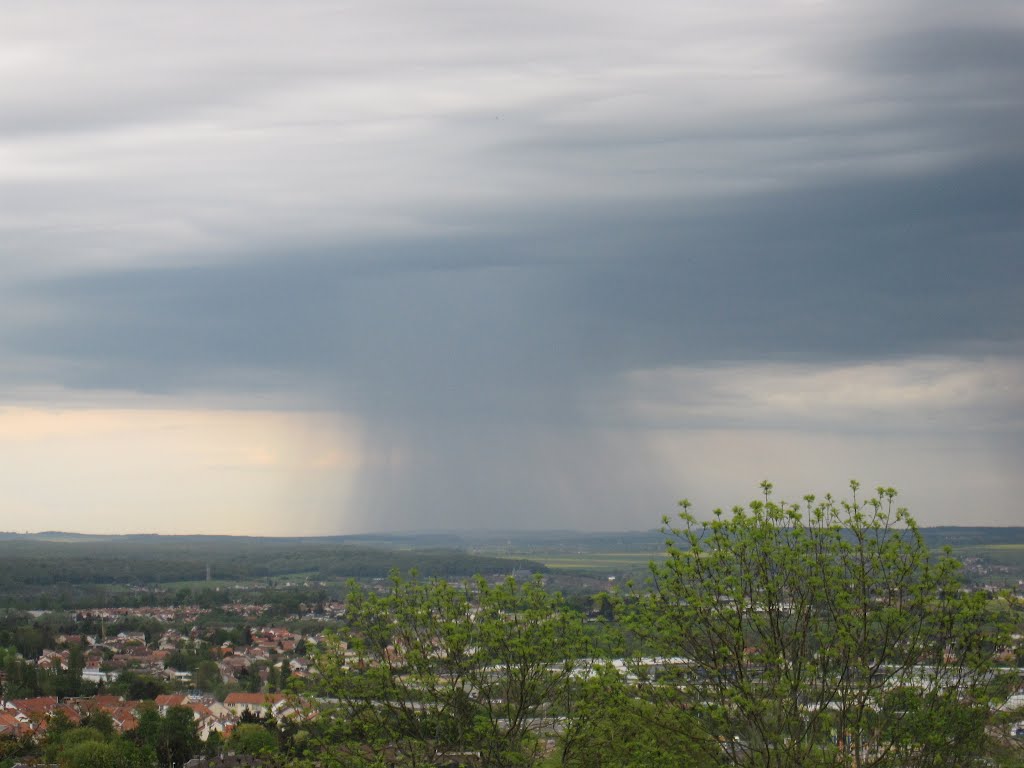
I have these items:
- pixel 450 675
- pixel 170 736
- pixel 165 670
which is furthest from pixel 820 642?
pixel 165 670

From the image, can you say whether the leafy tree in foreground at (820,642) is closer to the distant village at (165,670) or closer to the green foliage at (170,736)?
the distant village at (165,670)

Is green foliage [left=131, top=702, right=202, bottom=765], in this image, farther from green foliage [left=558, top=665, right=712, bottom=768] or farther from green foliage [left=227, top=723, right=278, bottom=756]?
green foliage [left=558, top=665, right=712, bottom=768]

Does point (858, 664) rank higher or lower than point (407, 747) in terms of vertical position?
higher

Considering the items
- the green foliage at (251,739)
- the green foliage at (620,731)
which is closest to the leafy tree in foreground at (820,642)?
the green foliage at (620,731)

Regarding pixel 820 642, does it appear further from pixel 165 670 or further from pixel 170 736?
pixel 165 670

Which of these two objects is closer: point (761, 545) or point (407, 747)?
point (761, 545)

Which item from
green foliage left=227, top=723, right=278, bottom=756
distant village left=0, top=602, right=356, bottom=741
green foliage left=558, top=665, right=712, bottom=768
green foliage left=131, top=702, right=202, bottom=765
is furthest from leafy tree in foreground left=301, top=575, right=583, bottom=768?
green foliage left=131, top=702, right=202, bottom=765

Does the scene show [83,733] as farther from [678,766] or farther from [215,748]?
[678,766]

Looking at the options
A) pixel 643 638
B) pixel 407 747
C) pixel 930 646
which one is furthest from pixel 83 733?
pixel 930 646
